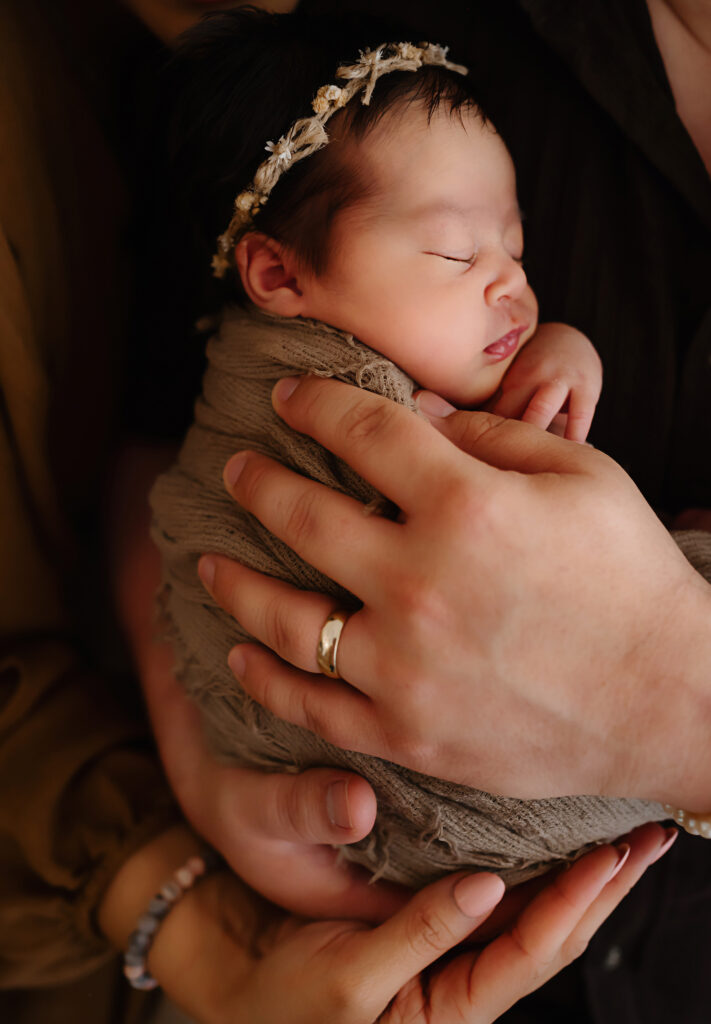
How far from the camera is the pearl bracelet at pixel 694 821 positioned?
665mm

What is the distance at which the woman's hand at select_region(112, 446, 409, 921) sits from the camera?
0.73 metres

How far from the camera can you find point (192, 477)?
90 cm

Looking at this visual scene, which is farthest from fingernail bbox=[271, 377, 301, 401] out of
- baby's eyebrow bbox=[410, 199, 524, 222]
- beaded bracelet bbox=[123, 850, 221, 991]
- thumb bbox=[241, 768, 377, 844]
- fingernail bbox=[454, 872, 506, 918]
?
beaded bracelet bbox=[123, 850, 221, 991]

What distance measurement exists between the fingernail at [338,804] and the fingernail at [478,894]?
0.48ft

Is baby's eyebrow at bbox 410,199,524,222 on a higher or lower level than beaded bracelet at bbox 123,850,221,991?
higher

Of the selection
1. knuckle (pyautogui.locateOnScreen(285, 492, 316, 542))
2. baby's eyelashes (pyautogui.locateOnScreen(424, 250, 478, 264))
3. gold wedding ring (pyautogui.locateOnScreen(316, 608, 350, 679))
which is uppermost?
baby's eyelashes (pyautogui.locateOnScreen(424, 250, 478, 264))

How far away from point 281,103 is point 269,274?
192 millimetres

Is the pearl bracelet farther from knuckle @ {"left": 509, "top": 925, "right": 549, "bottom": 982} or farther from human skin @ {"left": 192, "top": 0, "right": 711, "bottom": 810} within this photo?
knuckle @ {"left": 509, "top": 925, "right": 549, "bottom": 982}

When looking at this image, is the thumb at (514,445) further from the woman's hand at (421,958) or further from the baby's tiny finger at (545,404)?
the woman's hand at (421,958)

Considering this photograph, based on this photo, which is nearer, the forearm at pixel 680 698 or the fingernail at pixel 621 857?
the forearm at pixel 680 698

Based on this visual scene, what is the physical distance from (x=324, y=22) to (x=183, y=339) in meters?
0.48

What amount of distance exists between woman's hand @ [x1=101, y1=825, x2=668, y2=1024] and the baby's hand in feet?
1.56

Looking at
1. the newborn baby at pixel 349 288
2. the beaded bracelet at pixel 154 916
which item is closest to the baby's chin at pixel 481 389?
the newborn baby at pixel 349 288

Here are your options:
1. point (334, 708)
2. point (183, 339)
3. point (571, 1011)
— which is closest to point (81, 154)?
point (183, 339)
